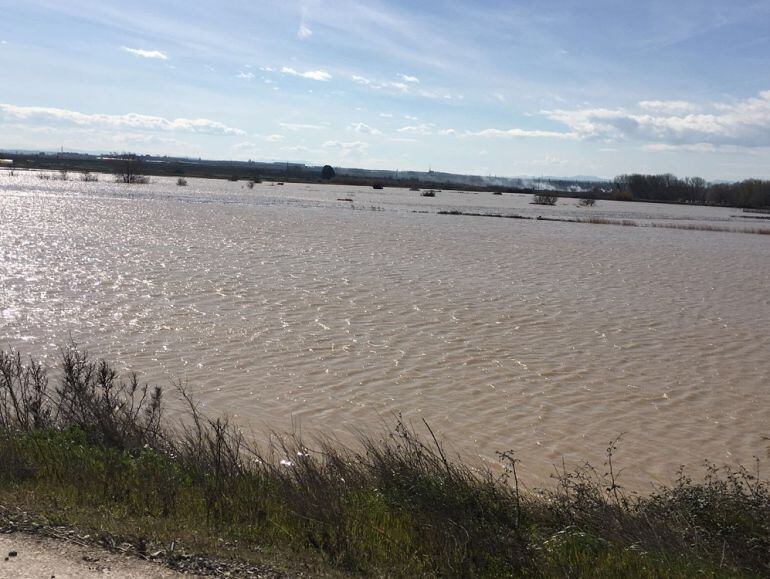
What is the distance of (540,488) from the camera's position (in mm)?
8258

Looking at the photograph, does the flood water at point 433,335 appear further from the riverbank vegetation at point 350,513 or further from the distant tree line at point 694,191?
the distant tree line at point 694,191

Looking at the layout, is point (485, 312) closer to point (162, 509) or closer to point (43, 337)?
point (43, 337)

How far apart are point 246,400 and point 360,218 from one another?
38.0 metres

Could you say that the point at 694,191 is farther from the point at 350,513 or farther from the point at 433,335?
the point at 350,513

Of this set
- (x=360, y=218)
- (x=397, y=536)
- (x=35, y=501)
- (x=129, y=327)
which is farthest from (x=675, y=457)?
(x=360, y=218)

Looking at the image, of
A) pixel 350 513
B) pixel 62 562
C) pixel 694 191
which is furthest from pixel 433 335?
pixel 694 191

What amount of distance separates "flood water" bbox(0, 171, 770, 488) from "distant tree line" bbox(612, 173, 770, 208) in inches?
3596

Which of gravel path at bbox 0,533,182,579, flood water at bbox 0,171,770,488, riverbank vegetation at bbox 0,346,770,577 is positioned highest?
gravel path at bbox 0,533,182,579

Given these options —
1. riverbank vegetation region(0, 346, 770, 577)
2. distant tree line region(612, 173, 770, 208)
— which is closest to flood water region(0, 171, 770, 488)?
riverbank vegetation region(0, 346, 770, 577)

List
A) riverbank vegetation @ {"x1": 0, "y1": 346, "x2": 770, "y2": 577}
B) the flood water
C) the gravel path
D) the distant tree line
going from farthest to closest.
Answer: the distant tree line → the flood water → riverbank vegetation @ {"x1": 0, "y1": 346, "x2": 770, "y2": 577} → the gravel path

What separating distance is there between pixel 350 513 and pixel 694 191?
13416cm

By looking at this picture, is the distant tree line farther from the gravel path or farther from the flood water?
the gravel path

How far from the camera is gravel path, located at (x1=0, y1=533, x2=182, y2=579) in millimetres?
4434

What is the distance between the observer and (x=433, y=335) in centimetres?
1505
